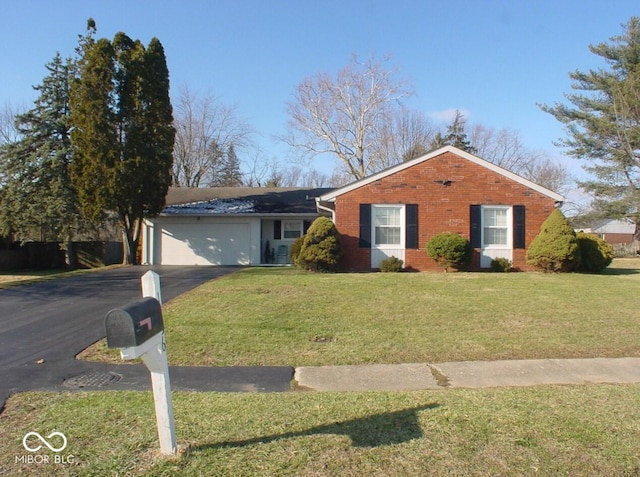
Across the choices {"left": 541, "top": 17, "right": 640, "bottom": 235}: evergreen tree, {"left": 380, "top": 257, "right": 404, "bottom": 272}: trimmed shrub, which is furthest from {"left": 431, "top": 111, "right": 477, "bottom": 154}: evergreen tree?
{"left": 380, "top": 257, "right": 404, "bottom": 272}: trimmed shrub

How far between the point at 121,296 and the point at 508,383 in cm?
904

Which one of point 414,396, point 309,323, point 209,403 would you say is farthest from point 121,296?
point 414,396

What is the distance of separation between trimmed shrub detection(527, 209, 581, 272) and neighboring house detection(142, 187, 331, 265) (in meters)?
9.43

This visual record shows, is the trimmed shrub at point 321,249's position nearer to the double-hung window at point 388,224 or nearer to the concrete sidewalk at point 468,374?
the double-hung window at point 388,224

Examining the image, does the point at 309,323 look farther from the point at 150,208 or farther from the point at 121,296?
the point at 150,208

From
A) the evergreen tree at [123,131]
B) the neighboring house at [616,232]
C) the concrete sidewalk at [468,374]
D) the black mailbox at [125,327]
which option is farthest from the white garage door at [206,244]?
the neighboring house at [616,232]

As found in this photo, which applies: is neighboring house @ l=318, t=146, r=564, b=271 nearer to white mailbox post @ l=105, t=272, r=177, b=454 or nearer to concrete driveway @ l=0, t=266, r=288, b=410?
concrete driveway @ l=0, t=266, r=288, b=410

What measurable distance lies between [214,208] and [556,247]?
46.8 ft

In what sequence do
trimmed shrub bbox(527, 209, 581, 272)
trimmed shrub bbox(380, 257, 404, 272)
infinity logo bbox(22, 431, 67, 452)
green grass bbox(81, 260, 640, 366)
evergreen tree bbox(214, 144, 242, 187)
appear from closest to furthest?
infinity logo bbox(22, 431, 67, 452), green grass bbox(81, 260, 640, 366), trimmed shrub bbox(527, 209, 581, 272), trimmed shrub bbox(380, 257, 404, 272), evergreen tree bbox(214, 144, 242, 187)

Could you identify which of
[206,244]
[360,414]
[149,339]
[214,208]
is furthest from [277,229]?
[149,339]

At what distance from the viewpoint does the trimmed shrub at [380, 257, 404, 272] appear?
52.0 feet

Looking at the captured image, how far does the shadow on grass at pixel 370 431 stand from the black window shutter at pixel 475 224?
43.0ft

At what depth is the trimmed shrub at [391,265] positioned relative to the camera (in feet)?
52.0

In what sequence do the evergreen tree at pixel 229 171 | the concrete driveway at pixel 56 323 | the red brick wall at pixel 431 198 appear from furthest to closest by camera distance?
the evergreen tree at pixel 229 171 < the red brick wall at pixel 431 198 < the concrete driveway at pixel 56 323
